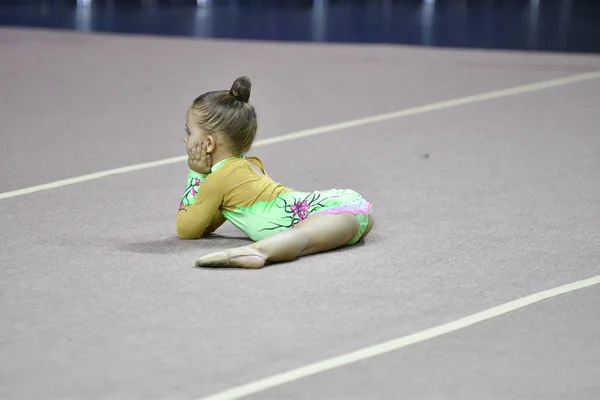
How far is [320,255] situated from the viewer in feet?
10.6

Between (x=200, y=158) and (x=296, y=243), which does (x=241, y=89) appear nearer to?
(x=200, y=158)

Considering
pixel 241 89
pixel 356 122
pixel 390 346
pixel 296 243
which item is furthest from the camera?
pixel 356 122

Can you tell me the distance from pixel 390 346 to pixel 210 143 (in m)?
1.06

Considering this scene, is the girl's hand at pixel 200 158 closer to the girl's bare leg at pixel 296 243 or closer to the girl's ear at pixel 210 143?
the girl's ear at pixel 210 143

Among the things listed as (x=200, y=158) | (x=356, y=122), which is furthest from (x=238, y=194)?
(x=356, y=122)

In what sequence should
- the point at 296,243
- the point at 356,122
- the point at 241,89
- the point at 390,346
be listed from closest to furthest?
the point at 390,346 → the point at 296,243 → the point at 241,89 → the point at 356,122

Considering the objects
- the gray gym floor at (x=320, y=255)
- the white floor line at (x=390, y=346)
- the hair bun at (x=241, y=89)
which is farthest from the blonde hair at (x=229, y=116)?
→ the white floor line at (x=390, y=346)

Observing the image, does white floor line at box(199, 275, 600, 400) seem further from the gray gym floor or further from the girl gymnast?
the girl gymnast

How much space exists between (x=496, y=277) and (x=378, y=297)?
37cm

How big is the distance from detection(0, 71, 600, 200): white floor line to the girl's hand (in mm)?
884

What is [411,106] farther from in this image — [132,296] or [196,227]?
[132,296]

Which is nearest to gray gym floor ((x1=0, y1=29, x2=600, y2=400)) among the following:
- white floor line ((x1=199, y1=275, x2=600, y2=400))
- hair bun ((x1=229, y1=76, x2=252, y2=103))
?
white floor line ((x1=199, y1=275, x2=600, y2=400))

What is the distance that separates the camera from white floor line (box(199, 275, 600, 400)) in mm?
2287

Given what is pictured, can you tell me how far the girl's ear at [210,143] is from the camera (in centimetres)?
336
